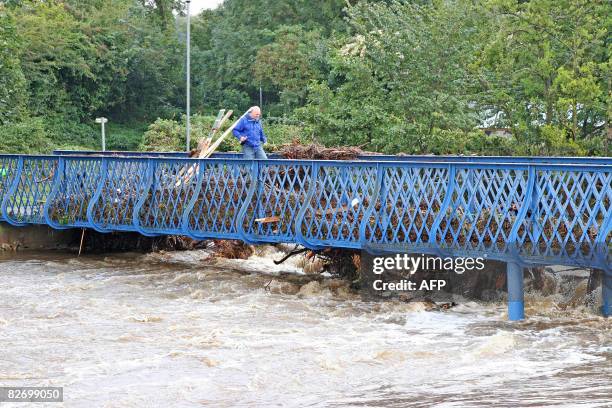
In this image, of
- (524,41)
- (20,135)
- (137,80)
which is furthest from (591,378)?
(137,80)

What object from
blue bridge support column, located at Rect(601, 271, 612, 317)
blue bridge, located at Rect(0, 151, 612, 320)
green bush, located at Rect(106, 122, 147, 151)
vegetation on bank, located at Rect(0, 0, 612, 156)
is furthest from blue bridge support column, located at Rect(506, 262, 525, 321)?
green bush, located at Rect(106, 122, 147, 151)

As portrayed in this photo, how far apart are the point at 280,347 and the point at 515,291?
11.6 feet

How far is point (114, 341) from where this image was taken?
14.1m

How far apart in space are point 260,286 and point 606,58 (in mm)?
12839

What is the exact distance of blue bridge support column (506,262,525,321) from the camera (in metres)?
→ 15.3

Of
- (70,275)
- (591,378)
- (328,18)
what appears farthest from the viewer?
(328,18)

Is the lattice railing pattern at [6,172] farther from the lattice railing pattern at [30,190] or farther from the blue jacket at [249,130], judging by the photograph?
the blue jacket at [249,130]

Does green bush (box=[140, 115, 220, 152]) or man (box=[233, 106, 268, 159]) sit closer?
man (box=[233, 106, 268, 159])

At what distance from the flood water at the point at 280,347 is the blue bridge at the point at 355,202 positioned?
940 mm

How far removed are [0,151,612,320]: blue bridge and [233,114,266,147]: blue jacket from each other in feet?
2.67

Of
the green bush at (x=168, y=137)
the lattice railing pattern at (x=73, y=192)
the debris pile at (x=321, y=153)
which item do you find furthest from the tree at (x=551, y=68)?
the green bush at (x=168, y=137)

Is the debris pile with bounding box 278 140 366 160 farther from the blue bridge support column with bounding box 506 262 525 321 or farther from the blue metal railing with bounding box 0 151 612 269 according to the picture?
the blue bridge support column with bounding box 506 262 525 321

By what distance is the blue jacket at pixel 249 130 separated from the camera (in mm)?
19641

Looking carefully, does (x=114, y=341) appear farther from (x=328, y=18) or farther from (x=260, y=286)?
(x=328, y=18)
